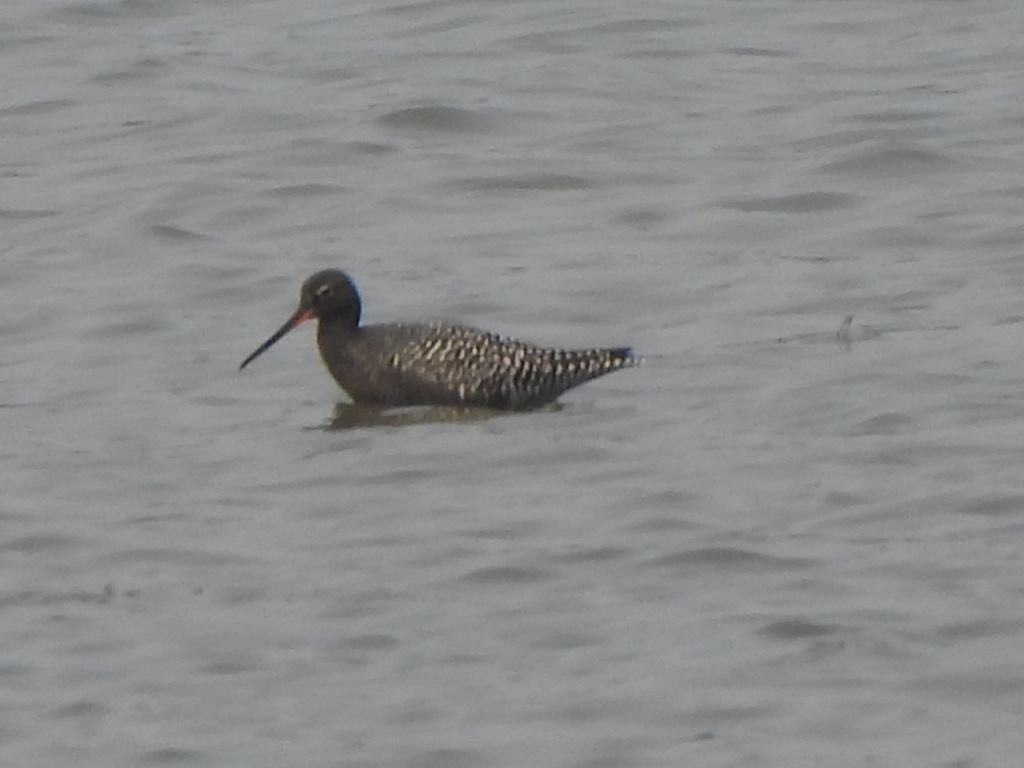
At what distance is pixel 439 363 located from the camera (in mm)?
11469

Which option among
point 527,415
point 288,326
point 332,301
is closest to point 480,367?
point 527,415

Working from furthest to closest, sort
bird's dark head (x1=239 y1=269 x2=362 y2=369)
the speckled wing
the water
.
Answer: bird's dark head (x1=239 y1=269 x2=362 y2=369)
the speckled wing
the water

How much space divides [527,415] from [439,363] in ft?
1.30

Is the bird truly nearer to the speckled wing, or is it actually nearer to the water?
the speckled wing

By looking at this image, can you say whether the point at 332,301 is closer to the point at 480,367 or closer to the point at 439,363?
the point at 439,363

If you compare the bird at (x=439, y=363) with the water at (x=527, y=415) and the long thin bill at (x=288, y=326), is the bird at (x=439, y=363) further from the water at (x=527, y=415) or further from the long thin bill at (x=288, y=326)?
the water at (x=527, y=415)

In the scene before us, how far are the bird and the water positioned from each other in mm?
172

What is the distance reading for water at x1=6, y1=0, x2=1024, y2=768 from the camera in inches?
307

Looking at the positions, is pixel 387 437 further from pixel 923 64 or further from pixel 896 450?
pixel 923 64

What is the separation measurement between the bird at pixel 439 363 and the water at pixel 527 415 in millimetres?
172

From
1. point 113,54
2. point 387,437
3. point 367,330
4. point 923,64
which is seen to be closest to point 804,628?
point 387,437

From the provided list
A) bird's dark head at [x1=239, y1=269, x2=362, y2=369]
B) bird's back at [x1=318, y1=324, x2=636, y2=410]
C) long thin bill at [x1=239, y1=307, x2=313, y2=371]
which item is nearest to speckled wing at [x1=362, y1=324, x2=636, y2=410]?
bird's back at [x1=318, y1=324, x2=636, y2=410]

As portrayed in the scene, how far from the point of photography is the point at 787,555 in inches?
353

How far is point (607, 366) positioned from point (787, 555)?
2498 millimetres
